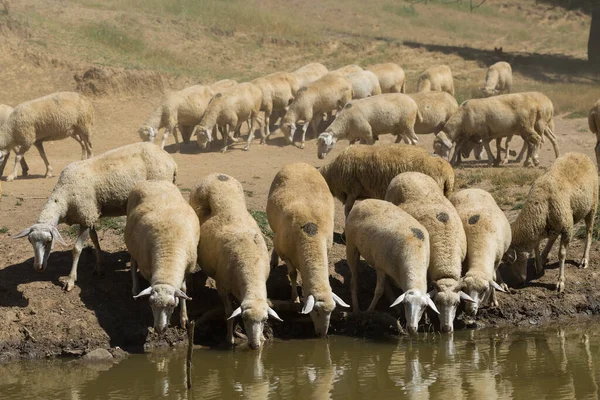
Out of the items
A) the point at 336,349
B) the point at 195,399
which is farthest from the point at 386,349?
the point at 195,399

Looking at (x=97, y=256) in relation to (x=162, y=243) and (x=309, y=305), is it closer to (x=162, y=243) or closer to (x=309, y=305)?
(x=162, y=243)

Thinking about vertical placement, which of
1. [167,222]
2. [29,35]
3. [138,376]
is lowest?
[138,376]

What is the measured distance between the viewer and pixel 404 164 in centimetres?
1420

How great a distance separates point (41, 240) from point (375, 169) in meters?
5.01

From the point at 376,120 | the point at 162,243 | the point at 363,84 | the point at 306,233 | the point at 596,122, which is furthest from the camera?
the point at 363,84

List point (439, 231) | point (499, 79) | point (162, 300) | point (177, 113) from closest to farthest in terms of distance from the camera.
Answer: point (162, 300) < point (439, 231) < point (177, 113) < point (499, 79)

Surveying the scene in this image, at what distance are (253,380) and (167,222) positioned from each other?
2338mm

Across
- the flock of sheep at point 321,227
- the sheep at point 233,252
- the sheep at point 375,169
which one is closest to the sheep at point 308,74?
the sheep at point 375,169

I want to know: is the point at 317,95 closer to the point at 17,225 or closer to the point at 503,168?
the point at 503,168

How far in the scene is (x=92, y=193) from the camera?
12.9 m

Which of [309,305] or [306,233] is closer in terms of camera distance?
[309,305]

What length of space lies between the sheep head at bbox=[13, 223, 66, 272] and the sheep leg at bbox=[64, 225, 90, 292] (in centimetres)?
36

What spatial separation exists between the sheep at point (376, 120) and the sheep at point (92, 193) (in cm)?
772

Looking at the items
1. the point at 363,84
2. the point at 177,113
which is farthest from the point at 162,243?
the point at 363,84
